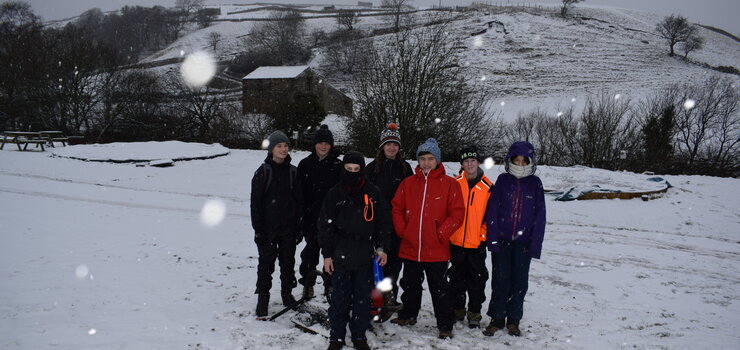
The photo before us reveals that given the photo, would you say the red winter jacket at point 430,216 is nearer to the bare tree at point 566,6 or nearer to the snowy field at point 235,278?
the snowy field at point 235,278

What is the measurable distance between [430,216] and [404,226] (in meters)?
0.31

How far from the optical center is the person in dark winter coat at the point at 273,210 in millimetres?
4289

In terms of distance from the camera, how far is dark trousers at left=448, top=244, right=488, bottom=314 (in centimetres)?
429

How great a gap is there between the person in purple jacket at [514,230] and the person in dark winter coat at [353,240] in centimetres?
126

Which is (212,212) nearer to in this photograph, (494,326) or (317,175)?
(317,175)

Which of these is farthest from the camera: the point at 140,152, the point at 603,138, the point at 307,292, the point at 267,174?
the point at 603,138

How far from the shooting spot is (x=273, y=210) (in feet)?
14.2

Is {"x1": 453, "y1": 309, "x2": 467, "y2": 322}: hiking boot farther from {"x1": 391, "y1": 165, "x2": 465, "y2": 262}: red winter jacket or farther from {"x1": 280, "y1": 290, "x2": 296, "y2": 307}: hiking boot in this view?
{"x1": 280, "y1": 290, "x2": 296, "y2": 307}: hiking boot

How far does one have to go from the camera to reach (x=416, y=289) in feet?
13.9

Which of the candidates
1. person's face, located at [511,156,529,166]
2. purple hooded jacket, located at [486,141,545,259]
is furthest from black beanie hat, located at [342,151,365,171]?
person's face, located at [511,156,529,166]

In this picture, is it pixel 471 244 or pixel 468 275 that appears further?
pixel 468 275

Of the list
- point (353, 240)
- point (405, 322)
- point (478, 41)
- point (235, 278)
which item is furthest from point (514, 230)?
point (478, 41)

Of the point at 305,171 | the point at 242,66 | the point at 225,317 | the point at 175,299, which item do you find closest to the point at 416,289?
the point at 305,171

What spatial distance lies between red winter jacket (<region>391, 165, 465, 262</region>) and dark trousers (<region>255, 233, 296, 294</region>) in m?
1.33
